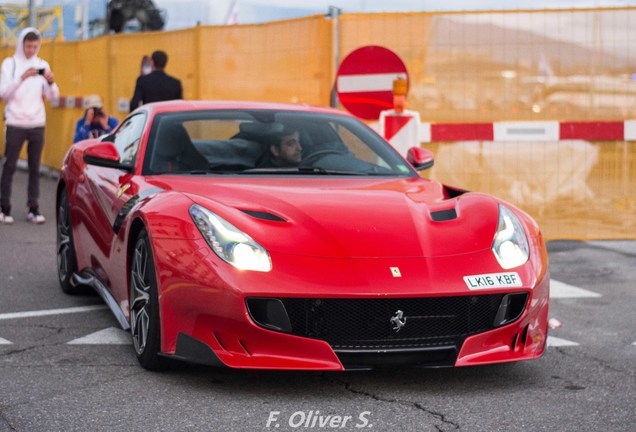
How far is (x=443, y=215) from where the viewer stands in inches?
229

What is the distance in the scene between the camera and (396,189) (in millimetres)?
6266

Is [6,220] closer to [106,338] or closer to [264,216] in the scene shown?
[106,338]

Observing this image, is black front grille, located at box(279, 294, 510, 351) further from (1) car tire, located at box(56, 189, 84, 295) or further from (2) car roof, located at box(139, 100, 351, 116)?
(1) car tire, located at box(56, 189, 84, 295)

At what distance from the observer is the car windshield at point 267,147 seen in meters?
6.68

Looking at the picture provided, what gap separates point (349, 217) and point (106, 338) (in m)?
1.69

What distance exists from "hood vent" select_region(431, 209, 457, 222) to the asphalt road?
681 millimetres

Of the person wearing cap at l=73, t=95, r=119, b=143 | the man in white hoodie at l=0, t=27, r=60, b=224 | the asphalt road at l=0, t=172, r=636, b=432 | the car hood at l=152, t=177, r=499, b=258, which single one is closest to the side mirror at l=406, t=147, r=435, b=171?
the car hood at l=152, t=177, r=499, b=258

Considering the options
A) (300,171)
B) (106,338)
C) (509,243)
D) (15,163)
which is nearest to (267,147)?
(300,171)

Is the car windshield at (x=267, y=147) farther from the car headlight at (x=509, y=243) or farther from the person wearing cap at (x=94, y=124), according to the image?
the person wearing cap at (x=94, y=124)

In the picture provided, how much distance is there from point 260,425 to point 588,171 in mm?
7933

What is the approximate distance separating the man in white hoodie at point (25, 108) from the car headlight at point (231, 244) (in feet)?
26.0

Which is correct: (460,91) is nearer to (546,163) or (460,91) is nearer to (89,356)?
(546,163)

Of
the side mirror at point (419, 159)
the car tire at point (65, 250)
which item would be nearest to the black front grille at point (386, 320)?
the side mirror at point (419, 159)

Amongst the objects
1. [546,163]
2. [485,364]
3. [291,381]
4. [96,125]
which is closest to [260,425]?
[291,381]
